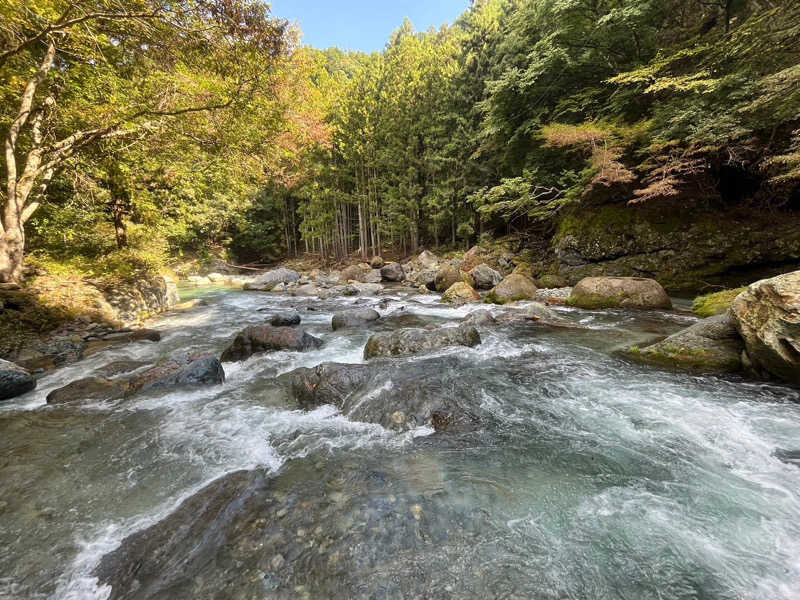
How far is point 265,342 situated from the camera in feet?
22.1

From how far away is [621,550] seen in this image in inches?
82.0

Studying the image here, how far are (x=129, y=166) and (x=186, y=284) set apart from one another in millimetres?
17976

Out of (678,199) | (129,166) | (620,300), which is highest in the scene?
(129,166)

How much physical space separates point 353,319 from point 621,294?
24.4ft

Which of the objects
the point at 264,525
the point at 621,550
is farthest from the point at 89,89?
the point at 621,550

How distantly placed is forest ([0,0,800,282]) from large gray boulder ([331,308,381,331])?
4.95m

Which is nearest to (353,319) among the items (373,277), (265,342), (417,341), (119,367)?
(265,342)

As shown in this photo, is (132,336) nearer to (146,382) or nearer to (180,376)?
(146,382)

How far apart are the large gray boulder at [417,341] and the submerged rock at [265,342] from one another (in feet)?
5.10

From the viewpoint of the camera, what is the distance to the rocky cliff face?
8.83m

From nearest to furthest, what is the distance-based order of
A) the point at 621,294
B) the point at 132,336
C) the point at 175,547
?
the point at 175,547 → the point at 132,336 → the point at 621,294

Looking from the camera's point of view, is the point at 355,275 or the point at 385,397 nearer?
the point at 385,397

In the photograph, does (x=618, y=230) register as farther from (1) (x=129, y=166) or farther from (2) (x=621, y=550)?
(1) (x=129, y=166)

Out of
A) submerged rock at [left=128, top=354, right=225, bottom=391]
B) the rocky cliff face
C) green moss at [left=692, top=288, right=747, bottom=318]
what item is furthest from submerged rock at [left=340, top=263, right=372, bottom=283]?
green moss at [left=692, top=288, right=747, bottom=318]
